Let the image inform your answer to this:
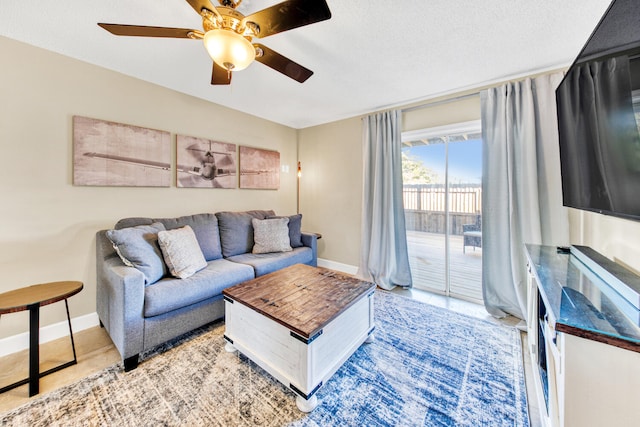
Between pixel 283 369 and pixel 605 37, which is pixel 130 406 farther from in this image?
pixel 605 37

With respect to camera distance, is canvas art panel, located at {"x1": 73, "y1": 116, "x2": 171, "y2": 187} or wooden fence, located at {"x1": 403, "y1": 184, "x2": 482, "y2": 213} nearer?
canvas art panel, located at {"x1": 73, "y1": 116, "x2": 171, "y2": 187}

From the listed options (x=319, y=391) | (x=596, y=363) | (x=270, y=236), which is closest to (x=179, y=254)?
(x=270, y=236)

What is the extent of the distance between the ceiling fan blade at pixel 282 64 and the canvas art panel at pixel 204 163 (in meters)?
1.67

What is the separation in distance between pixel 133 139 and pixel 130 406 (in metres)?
2.28

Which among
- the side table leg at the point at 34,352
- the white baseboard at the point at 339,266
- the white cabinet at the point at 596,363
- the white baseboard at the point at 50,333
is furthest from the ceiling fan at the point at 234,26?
the white baseboard at the point at 339,266

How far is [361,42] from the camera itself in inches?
72.9

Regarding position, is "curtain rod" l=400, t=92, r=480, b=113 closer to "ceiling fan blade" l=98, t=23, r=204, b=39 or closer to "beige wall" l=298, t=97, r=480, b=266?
"beige wall" l=298, t=97, r=480, b=266

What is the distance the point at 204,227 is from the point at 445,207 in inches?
113

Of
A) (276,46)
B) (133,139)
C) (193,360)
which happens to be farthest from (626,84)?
(133,139)

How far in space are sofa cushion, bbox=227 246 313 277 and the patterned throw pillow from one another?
85mm

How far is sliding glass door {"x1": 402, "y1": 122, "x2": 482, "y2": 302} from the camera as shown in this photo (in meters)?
2.72

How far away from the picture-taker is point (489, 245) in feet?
8.02

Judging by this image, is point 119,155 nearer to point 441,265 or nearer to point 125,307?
point 125,307

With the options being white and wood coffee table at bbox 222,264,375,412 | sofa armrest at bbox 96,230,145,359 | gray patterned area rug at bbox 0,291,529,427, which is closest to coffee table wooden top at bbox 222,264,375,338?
white and wood coffee table at bbox 222,264,375,412
